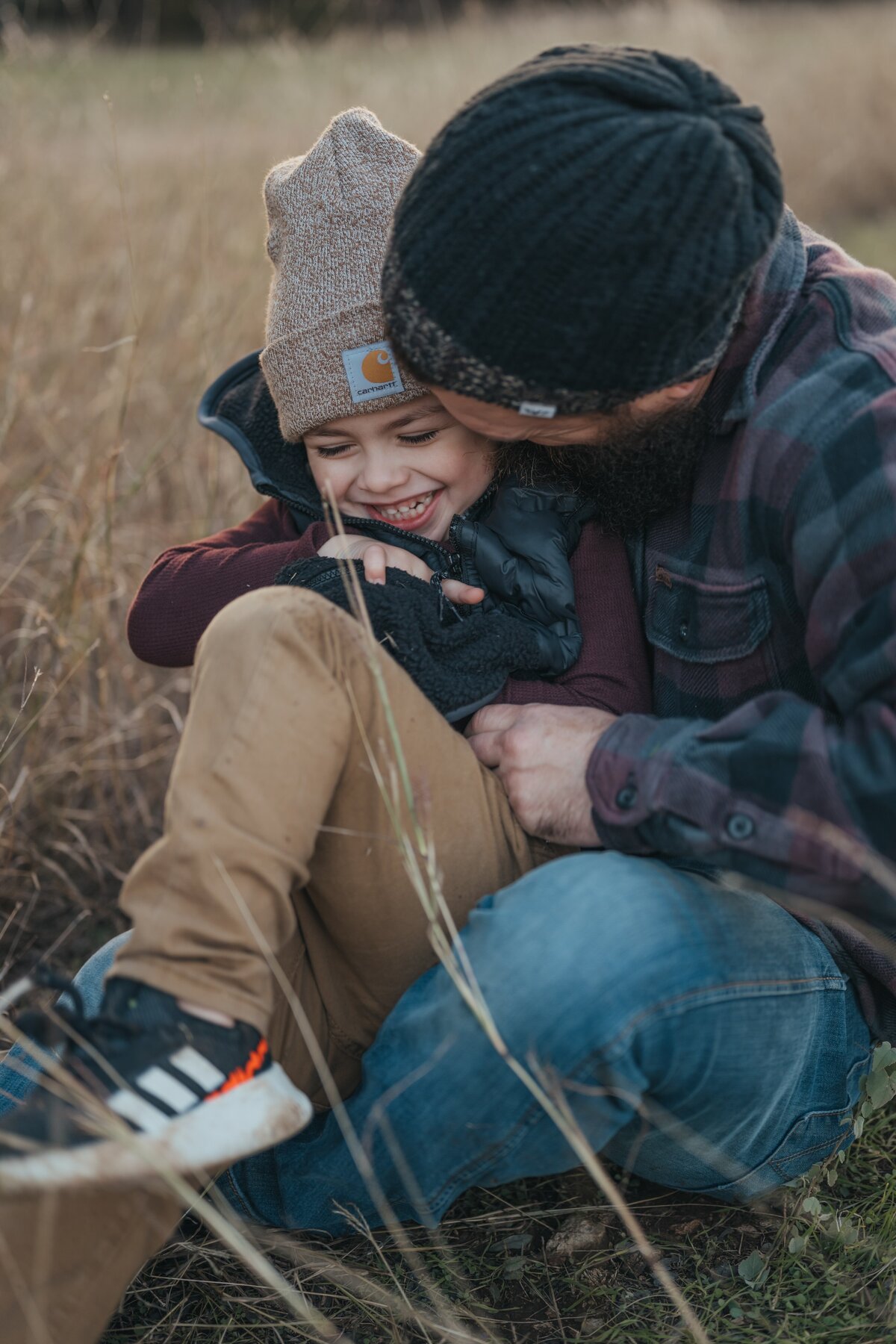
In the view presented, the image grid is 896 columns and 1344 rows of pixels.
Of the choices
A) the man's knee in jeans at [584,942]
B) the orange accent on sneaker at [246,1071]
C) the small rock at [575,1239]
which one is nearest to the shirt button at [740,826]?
the man's knee in jeans at [584,942]

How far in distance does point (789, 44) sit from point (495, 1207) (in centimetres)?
991

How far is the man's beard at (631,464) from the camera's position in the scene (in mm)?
1560

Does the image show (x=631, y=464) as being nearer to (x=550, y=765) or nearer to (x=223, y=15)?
(x=550, y=765)

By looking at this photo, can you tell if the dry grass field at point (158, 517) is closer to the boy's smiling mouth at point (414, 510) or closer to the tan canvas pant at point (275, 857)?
the tan canvas pant at point (275, 857)

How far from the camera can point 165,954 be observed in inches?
50.4

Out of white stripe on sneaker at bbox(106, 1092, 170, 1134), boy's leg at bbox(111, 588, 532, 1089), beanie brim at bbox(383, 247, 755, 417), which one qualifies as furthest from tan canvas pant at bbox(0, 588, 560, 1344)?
beanie brim at bbox(383, 247, 755, 417)

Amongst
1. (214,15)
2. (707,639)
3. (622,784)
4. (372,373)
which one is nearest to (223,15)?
(214,15)

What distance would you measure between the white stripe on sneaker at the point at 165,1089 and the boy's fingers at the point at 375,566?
702mm

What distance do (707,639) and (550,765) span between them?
29 centimetres

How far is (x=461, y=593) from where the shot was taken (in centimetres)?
177

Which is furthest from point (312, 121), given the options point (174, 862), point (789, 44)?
point (789, 44)

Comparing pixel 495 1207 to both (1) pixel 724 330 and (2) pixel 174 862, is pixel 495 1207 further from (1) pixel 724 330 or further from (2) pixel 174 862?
(1) pixel 724 330

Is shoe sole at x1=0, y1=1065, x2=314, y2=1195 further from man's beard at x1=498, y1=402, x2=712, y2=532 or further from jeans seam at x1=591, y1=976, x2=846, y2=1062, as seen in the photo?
man's beard at x1=498, y1=402, x2=712, y2=532

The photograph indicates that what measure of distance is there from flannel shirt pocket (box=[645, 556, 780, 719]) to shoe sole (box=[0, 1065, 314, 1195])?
0.74 m
